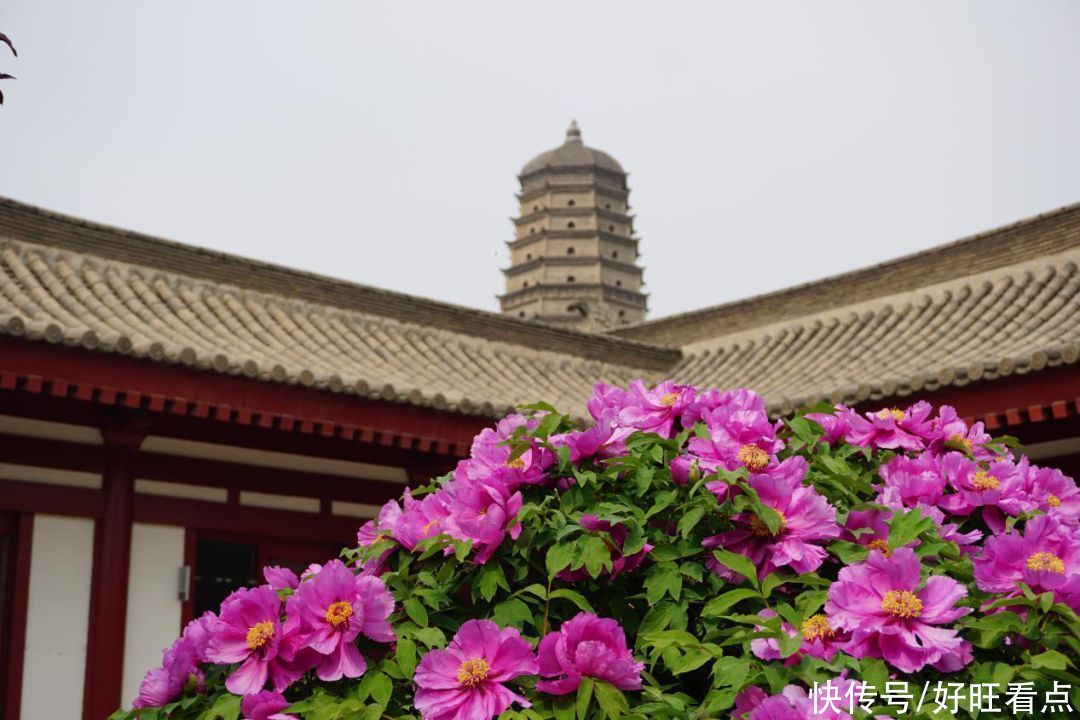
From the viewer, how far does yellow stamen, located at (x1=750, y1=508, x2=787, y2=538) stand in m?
2.18

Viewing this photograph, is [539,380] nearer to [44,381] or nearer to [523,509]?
[44,381]

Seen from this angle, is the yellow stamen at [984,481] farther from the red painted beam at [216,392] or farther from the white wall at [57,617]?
the white wall at [57,617]

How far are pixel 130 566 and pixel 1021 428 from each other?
645 centimetres

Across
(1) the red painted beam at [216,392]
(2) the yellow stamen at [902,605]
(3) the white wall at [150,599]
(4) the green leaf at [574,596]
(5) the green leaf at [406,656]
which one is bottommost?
(5) the green leaf at [406,656]

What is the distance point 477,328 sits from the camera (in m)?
13.8

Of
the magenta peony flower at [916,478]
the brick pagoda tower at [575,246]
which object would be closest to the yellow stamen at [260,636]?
the magenta peony flower at [916,478]

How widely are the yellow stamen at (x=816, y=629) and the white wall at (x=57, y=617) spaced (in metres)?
7.22

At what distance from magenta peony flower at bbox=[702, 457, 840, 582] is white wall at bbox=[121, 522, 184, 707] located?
702 cm

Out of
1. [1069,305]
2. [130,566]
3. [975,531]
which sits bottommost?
[975,531]

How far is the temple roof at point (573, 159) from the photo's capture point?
3778cm

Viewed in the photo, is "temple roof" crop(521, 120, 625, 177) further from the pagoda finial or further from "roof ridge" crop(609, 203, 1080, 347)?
"roof ridge" crop(609, 203, 1080, 347)

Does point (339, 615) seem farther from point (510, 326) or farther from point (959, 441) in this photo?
point (510, 326)

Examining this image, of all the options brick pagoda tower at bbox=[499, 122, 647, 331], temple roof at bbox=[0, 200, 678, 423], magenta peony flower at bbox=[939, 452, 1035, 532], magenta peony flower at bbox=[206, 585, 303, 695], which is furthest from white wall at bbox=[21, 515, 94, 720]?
brick pagoda tower at bbox=[499, 122, 647, 331]

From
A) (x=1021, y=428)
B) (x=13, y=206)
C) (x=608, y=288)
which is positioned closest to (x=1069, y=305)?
(x=1021, y=428)
